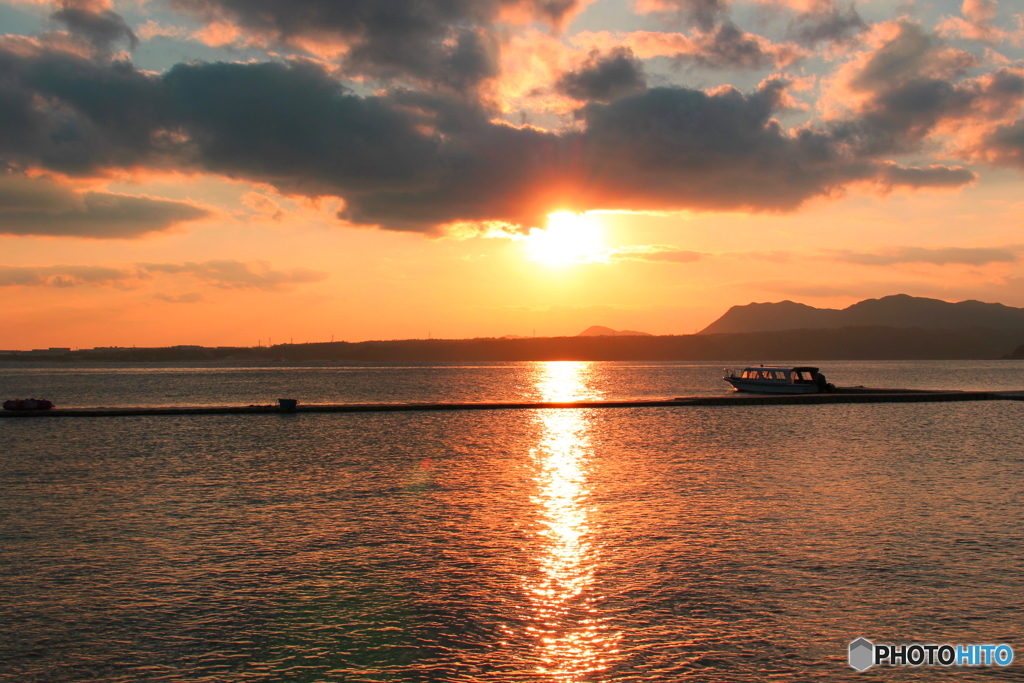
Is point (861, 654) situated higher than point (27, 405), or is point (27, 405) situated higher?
point (27, 405)

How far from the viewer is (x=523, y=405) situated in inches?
2997

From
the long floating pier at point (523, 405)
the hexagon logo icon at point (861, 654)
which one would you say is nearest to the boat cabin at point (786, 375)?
the long floating pier at point (523, 405)

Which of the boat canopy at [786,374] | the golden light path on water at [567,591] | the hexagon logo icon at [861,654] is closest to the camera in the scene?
the hexagon logo icon at [861,654]

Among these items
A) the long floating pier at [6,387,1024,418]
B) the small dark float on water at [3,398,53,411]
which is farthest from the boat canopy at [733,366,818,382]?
the small dark float on water at [3,398,53,411]

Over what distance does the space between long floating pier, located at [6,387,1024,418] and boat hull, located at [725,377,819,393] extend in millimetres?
2623

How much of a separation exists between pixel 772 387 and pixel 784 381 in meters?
1.64

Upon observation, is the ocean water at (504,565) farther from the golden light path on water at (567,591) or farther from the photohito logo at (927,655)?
the photohito logo at (927,655)

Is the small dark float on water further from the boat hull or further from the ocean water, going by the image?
the boat hull

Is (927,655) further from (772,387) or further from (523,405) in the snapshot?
(772,387)

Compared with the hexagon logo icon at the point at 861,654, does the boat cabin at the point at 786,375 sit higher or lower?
higher

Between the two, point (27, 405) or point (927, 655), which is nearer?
point (927, 655)

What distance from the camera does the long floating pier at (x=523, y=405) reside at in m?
68.3

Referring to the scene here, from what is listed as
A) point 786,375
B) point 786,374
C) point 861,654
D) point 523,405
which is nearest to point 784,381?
point 786,375

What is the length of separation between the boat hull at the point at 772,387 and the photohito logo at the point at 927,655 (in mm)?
80236
